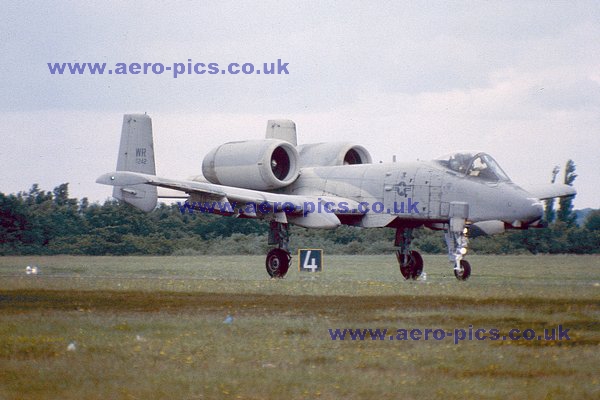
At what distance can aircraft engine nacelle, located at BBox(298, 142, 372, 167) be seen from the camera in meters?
28.7

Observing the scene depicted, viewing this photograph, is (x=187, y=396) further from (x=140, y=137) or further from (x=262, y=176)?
(x=140, y=137)

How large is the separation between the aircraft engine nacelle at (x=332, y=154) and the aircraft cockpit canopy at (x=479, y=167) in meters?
5.34

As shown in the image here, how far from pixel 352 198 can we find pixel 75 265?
9.41 m

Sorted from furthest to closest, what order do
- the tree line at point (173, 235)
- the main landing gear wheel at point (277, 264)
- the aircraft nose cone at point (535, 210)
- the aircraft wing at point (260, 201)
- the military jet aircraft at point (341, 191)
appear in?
1. the tree line at point (173, 235)
2. the main landing gear wheel at point (277, 264)
3. the aircraft wing at point (260, 201)
4. the military jet aircraft at point (341, 191)
5. the aircraft nose cone at point (535, 210)

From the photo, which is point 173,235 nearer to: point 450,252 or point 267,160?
point 267,160

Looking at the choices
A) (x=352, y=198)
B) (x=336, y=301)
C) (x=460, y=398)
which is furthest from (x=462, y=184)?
(x=460, y=398)

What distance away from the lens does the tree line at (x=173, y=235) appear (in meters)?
38.4

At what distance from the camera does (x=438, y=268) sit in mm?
29391

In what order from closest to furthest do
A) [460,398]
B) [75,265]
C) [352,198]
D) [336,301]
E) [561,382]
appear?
[460,398]
[561,382]
[336,301]
[352,198]
[75,265]

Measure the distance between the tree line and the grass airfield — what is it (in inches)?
692

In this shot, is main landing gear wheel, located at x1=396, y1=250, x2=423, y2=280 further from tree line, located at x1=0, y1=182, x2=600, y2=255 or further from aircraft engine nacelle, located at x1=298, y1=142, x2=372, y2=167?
tree line, located at x1=0, y1=182, x2=600, y2=255

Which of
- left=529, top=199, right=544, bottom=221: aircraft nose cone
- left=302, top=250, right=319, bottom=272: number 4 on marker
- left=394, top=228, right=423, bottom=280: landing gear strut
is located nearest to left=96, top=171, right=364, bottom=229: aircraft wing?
left=394, top=228, right=423, bottom=280: landing gear strut

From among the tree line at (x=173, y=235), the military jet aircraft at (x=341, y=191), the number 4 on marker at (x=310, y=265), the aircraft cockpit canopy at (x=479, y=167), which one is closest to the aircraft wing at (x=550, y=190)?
the military jet aircraft at (x=341, y=191)

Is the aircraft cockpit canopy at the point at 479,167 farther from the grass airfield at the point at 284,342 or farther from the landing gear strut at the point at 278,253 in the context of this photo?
the landing gear strut at the point at 278,253
